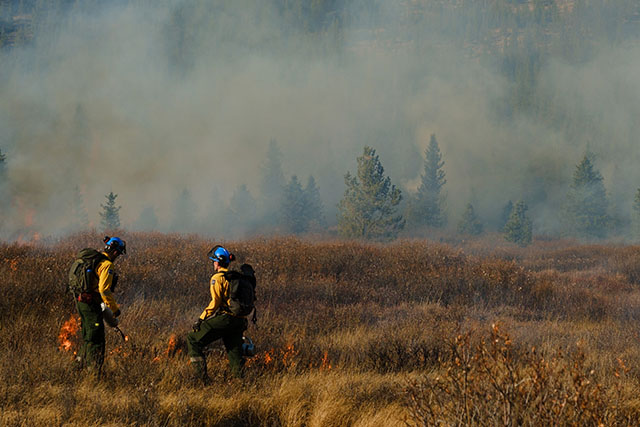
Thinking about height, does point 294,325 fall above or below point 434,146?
below

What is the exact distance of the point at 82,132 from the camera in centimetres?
10875

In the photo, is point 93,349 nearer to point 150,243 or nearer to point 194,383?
point 194,383

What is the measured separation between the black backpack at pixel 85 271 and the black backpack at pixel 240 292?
4.85ft

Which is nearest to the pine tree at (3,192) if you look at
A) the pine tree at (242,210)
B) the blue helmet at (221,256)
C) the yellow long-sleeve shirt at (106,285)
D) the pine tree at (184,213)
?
the pine tree at (184,213)

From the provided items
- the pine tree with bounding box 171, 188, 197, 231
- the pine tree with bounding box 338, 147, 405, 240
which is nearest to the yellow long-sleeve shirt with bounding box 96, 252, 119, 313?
the pine tree with bounding box 338, 147, 405, 240

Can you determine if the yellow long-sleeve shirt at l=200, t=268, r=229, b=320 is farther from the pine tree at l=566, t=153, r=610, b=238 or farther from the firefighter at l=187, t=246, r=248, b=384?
the pine tree at l=566, t=153, r=610, b=238

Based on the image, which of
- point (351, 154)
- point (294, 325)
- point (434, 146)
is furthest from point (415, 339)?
point (351, 154)

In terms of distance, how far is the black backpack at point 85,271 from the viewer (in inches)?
217

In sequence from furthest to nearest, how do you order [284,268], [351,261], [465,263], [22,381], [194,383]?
[465,263], [351,261], [284,268], [194,383], [22,381]

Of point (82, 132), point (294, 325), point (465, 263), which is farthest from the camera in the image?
point (82, 132)

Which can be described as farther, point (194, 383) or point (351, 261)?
point (351, 261)

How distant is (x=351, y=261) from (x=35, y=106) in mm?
151828

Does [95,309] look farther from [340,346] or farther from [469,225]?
[469,225]

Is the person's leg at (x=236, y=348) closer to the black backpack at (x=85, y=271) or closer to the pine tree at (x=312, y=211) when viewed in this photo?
the black backpack at (x=85, y=271)
